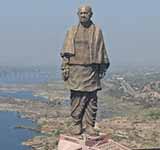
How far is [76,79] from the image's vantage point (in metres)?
8.23

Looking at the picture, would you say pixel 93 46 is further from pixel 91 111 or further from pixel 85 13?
pixel 91 111

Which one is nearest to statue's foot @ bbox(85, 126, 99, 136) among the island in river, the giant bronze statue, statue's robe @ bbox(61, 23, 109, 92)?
the giant bronze statue

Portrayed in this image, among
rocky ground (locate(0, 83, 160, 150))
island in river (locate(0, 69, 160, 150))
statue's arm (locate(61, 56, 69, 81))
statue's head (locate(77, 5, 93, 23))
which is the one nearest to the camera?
statue's head (locate(77, 5, 93, 23))

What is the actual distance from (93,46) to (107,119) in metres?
50.1

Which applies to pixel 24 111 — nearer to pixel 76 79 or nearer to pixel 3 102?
pixel 3 102

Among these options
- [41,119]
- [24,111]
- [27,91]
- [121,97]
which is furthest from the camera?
[27,91]

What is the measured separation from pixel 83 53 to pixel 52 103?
236ft

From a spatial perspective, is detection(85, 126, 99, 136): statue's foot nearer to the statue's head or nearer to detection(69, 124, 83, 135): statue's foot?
detection(69, 124, 83, 135): statue's foot

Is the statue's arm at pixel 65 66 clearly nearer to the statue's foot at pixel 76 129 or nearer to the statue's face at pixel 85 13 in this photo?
the statue's face at pixel 85 13

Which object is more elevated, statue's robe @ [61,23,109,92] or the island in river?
statue's robe @ [61,23,109,92]

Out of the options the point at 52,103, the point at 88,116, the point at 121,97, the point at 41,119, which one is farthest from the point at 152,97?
the point at 88,116

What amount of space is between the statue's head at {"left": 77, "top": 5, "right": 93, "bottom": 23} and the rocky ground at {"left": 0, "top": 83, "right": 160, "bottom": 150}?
16485 mm

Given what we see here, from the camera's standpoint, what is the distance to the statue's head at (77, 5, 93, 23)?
8.14 m

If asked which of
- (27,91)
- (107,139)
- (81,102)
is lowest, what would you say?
(27,91)
